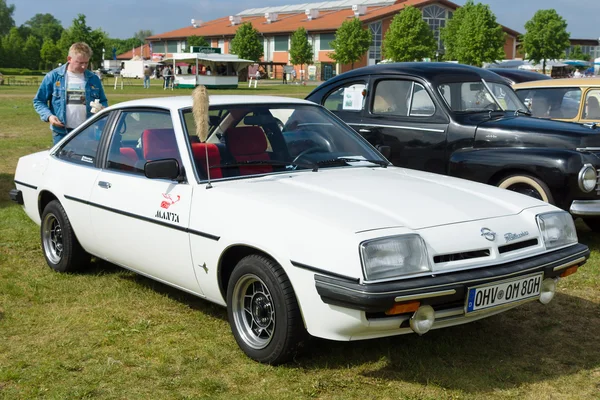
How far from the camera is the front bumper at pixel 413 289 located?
3.53m

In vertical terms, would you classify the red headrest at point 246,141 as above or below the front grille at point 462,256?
above

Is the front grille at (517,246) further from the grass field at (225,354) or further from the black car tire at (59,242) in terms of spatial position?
the black car tire at (59,242)

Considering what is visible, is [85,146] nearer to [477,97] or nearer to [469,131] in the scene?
[469,131]

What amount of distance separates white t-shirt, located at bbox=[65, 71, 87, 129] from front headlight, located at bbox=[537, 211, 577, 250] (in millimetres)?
5021

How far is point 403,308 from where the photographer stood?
3.63 meters

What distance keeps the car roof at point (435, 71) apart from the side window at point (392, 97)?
133 mm

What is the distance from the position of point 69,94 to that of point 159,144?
2.98 metres

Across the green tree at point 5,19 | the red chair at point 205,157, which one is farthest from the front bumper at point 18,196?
the green tree at point 5,19

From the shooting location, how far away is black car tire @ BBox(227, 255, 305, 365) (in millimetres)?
3857

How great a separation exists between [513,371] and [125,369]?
2.15 m

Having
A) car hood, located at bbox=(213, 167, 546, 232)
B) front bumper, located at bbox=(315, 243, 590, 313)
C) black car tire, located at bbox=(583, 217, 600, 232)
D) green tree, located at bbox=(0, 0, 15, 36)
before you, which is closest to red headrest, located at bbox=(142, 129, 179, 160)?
car hood, located at bbox=(213, 167, 546, 232)

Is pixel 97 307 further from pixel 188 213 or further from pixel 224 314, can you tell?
pixel 188 213

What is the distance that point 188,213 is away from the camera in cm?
Result: 448

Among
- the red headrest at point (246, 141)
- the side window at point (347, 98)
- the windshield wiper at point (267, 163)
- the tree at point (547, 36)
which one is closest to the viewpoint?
the windshield wiper at point (267, 163)
